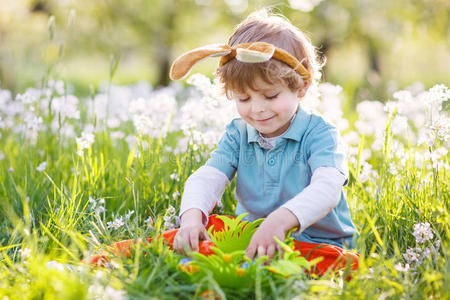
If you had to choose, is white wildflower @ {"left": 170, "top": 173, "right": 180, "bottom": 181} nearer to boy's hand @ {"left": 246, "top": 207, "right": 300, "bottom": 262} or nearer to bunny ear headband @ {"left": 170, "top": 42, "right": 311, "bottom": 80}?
bunny ear headband @ {"left": 170, "top": 42, "right": 311, "bottom": 80}

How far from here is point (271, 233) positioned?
1.98 metres

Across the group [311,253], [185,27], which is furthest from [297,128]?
[185,27]

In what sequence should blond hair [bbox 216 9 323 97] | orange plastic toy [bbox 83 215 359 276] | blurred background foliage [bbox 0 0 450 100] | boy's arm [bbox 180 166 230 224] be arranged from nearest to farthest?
orange plastic toy [bbox 83 215 359 276]
blond hair [bbox 216 9 323 97]
boy's arm [bbox 180 166 230 224]
blurred background foliage [bbox 0 0 450 100]

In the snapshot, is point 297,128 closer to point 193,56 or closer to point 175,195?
point 193,56

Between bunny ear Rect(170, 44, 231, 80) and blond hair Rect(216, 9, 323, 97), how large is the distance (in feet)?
0.30

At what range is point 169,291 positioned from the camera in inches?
69.7

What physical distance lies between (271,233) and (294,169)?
20.6 inches

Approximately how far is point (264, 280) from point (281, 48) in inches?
45.0

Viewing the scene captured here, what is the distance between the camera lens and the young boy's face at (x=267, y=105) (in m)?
2.28

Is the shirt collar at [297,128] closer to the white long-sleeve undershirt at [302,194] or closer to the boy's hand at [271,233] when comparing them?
the white long-sleeve undershirt at [302,194]

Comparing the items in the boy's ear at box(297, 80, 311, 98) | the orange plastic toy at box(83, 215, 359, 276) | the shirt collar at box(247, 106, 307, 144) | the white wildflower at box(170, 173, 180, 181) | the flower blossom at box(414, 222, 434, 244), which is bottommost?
the orange plastic toy at box(83, 215, 359, 276)

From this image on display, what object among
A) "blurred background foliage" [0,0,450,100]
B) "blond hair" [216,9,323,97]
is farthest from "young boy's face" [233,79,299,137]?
"blurred background foliage" [0,0,450,100]

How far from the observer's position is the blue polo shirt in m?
2.34

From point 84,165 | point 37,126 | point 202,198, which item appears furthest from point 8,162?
point 202,198
